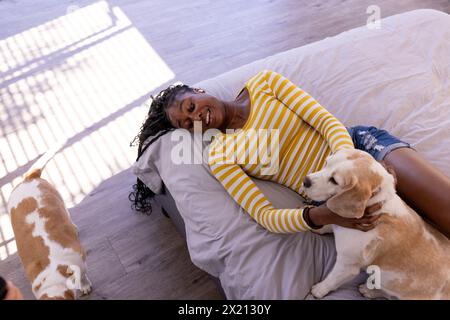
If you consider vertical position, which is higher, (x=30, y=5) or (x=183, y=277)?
(x=30, y=5)

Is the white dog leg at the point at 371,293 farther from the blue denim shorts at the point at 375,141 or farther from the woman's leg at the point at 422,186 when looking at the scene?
the blue denim shorts at the point at 375,141

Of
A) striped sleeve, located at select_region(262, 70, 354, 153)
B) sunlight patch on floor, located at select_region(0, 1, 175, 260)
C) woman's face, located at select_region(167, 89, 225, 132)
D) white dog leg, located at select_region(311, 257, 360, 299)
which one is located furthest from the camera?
sunlight patch on floor, located at select_region(0, 1, 175, 260)

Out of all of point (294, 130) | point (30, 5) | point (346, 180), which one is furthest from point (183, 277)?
point (30, 5)

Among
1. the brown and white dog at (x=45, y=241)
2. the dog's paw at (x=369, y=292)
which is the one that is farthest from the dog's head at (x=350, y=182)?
the brown and white dog at (x=45, y=241)

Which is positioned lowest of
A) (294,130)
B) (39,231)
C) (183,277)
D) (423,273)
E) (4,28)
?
(183,277)

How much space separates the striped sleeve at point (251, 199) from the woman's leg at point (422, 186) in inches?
17.7

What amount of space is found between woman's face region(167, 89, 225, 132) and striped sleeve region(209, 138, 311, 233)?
159 millimetres

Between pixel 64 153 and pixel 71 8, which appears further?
pixel 71 8

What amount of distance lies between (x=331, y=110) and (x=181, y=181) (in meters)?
0.88

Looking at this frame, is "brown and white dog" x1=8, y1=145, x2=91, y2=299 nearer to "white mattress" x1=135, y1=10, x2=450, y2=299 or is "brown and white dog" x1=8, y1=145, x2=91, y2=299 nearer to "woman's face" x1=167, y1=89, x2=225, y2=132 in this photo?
"white mattress" x1=135, y1=10, x2=450, y2=299

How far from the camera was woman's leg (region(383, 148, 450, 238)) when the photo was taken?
1384 mm

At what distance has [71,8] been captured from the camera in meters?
3.63

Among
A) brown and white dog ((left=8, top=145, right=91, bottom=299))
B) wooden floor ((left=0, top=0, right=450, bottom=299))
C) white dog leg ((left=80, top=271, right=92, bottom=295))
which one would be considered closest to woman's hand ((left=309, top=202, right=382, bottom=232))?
wooden floor ((left=0, top=0, right=450, bottom=299))

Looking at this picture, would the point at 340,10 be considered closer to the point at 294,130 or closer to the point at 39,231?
the point at 294,130
